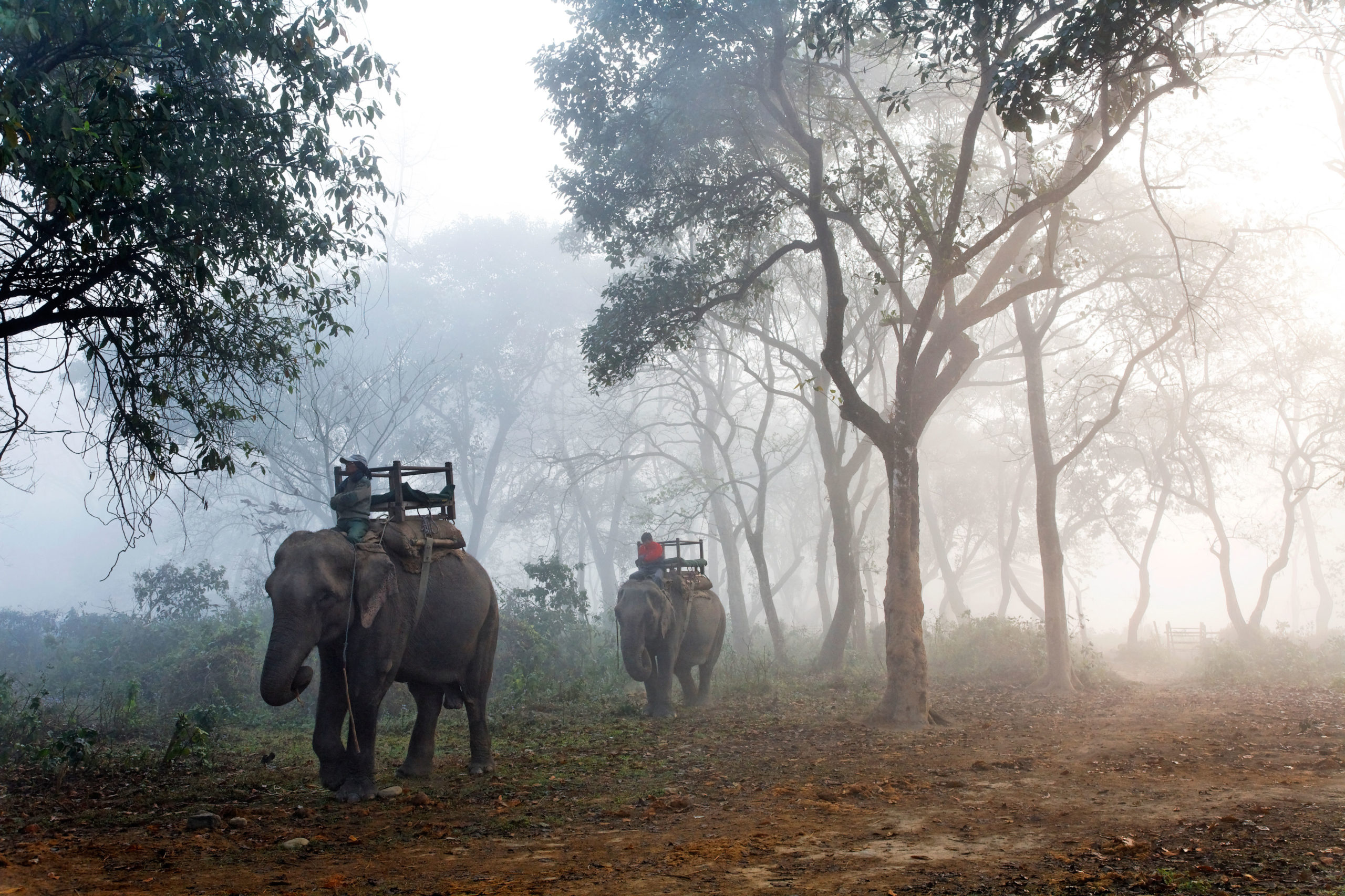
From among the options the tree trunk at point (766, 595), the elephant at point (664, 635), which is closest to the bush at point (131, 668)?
the elephant at point (664, 635)

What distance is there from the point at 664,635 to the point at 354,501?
6.55 metres

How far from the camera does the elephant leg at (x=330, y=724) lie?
301 inches

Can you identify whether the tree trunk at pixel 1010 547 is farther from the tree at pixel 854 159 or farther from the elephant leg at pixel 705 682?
the elephant leg at pixel 705 682

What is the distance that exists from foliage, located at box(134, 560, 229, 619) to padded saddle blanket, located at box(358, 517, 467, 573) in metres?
17.5

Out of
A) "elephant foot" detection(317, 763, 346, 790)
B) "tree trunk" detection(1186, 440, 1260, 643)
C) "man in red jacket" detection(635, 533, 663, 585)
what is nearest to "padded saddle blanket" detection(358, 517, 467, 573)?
"elephant foot" detection(317, 763, 346, 790)

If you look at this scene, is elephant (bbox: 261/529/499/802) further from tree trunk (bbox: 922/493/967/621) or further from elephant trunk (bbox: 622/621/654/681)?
tree trunk (bbox: 922/493/967/621)

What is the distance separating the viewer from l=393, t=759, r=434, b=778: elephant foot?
8.71 m

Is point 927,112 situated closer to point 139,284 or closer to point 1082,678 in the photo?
point 1082,678

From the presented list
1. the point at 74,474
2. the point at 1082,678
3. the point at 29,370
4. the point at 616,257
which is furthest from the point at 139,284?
the point at 74,474

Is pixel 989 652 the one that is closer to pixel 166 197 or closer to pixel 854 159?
pixel 854 159

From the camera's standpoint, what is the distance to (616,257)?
15.8 metres

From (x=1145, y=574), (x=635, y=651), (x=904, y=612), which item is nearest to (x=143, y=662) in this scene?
(x=635, y=651)

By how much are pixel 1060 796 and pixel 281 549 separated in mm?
6257

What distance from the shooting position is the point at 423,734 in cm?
888
